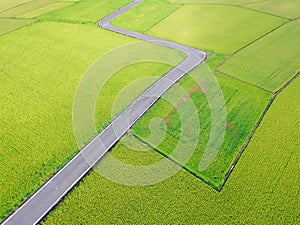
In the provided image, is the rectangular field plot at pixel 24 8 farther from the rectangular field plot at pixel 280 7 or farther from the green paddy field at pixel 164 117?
the rectangular field plot at pixel 280 7

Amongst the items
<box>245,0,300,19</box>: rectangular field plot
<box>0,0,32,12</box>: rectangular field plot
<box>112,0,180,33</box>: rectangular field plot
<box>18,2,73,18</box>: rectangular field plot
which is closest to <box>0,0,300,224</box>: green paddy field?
<box>112,0,180,33</box>: rectangular field plot

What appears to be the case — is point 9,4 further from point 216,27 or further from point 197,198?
point 197,198

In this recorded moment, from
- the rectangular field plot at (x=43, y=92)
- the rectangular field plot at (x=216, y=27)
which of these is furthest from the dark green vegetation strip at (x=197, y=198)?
the rectangular field plot at (x=216, y=27)

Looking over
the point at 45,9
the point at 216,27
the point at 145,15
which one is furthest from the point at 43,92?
the point at 45,9

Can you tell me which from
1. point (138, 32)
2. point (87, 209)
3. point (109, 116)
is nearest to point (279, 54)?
point (138, 32)

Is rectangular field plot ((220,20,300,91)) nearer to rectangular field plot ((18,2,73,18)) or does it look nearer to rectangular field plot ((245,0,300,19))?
rectangular field plot ((245,0,300,19))

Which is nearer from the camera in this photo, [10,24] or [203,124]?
[203,124]

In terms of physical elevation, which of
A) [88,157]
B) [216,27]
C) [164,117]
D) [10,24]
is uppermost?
[10,24]
